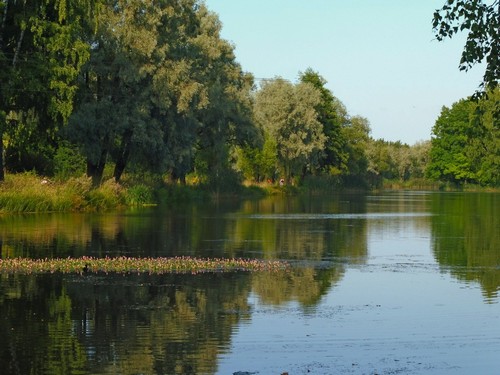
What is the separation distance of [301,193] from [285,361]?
340 ft

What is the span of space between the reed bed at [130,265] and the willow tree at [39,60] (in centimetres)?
2476

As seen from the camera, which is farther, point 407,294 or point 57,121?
point 57,121

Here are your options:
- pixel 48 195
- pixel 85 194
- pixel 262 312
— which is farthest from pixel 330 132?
pixel 262 312

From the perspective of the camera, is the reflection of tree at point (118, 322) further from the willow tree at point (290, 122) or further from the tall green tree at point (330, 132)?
the tall green tree at point (330, 132)

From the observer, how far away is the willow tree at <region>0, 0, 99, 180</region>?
50.2 metres

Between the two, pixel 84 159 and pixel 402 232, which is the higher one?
pixel 84 159

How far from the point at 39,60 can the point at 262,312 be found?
36.8 metres

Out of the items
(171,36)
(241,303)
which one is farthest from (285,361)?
(171,36)

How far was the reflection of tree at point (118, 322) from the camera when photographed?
12734 mm

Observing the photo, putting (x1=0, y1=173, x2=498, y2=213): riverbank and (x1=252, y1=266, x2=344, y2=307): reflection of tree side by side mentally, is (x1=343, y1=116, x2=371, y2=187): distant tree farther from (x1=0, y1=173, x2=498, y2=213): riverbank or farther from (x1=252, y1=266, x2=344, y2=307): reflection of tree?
(x1=252, y1=266, x2=344, y2=307): reflection of tree

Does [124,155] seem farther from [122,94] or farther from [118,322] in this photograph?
[118,322]

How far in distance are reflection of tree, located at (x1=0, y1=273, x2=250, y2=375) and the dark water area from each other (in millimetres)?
30

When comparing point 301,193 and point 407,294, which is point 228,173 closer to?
point 301,193

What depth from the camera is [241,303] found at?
61.2 ft
